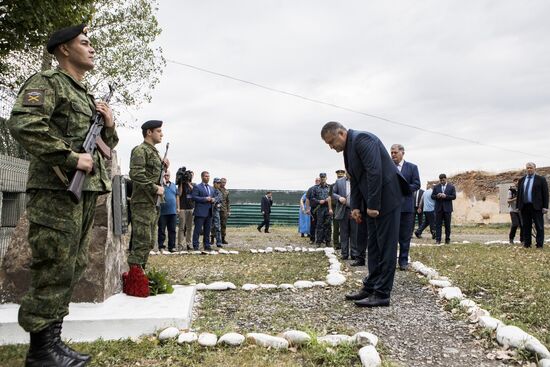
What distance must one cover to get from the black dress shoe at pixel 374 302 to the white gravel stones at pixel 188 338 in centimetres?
186

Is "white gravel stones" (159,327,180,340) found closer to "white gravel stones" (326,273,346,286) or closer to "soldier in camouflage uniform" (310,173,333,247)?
"white gravel stones" (326,273,346,286)

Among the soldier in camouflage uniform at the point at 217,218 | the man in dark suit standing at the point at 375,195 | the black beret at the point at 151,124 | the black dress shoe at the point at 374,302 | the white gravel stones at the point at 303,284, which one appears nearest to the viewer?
the black dress shoe at the point at 374,302

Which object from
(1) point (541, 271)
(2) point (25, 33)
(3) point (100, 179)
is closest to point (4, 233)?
(3) point (100, 179)

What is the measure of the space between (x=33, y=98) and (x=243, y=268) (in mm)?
5305

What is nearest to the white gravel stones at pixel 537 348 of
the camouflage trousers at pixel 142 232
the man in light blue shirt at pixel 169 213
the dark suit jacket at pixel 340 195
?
the camouflage trousers at pixel 142 232

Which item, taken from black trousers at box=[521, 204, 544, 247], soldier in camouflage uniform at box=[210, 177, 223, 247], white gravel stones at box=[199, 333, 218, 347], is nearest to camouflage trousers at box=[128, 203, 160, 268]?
white gravel stones at box=[199, 333, 218, 347]

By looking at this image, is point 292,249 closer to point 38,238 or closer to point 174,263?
point 174,263

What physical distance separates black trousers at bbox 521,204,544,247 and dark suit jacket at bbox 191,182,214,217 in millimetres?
7837

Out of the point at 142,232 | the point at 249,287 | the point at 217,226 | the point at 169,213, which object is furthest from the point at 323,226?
the point at 142,232

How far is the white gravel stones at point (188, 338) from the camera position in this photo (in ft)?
10.4

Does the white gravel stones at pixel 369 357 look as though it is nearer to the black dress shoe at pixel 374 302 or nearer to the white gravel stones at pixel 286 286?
the black dress shoe at pixel 374 302

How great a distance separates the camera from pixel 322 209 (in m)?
11.8

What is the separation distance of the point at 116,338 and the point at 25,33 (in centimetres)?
863

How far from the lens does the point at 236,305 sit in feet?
→ 14.9
